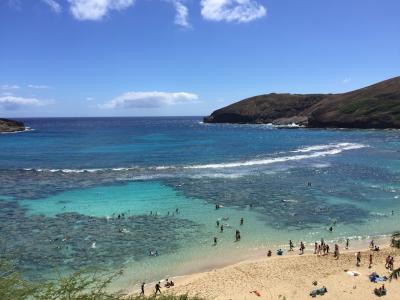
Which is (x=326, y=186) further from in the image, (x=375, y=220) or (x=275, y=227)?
(x=275, y=227)

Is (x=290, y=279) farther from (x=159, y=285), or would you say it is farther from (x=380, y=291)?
(x=159, y=285)

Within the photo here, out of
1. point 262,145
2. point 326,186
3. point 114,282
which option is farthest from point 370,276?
point 262,145

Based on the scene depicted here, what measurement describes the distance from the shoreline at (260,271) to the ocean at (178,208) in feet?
3.69

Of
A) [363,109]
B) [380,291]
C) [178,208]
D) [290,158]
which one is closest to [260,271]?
[380,291]

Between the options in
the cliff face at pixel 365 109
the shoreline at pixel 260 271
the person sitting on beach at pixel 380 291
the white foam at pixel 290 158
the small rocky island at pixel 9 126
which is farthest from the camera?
the small rocky island at pixel 9 126

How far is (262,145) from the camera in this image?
11344cm

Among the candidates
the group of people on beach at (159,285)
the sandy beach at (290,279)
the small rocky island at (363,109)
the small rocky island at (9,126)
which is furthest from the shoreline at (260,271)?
the small rocky island at (9,126)

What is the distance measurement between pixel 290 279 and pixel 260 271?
2284 millimetres

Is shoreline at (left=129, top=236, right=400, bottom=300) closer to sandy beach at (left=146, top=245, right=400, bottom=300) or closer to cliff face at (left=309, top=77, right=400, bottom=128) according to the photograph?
sandy beach at (left=146, top=245, right=400, bottom=300)

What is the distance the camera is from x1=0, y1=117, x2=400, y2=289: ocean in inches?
1362

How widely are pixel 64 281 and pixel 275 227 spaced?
29.5 m

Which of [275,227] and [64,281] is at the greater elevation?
[64,281]

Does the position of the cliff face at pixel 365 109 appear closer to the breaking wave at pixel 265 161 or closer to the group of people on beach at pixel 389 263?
the breaking wave at pixel 265 161

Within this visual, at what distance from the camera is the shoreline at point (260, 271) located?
1119 inches
